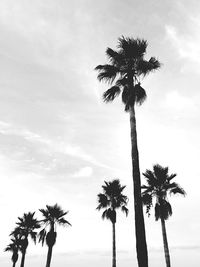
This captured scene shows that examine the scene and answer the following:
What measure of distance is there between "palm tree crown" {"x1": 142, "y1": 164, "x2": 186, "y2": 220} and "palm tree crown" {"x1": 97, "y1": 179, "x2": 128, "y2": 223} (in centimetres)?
870

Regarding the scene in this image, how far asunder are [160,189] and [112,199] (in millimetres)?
10031

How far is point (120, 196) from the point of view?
124 ft

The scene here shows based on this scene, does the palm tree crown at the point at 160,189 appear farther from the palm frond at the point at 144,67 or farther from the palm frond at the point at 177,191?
the palm frond at the point at 144,67

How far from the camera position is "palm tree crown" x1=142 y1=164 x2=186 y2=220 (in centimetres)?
2833

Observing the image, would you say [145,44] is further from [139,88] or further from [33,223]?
[33,223]

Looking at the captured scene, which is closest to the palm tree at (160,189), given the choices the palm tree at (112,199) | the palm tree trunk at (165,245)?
the palm tree trunk at (165,245)

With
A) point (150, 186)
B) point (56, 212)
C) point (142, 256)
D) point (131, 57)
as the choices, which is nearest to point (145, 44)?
point (131, 57)

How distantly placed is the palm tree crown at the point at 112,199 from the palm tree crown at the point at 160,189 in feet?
28.5

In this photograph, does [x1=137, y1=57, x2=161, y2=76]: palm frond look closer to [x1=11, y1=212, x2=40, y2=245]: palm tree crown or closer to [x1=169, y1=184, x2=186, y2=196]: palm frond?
[x1=169, y1=184, x2=186, y2=196]: palm frond

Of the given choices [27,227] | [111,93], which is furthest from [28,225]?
[111,93]

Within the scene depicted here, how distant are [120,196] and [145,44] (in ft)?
79.3

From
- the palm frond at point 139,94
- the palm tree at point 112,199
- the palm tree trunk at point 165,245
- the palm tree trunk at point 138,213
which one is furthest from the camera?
Result: the palm tree at point 112,199

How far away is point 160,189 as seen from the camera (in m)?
29.3

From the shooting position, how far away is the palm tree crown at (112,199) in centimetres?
3675
